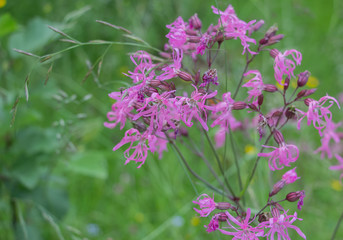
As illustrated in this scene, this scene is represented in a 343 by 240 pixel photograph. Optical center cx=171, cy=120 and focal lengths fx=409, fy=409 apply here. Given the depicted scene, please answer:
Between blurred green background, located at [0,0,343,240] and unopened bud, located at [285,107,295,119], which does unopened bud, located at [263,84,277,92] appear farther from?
blurred green background, located at [0,0,343,240]

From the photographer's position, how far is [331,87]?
3543 millimetres

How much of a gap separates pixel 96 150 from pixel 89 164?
0.93 m

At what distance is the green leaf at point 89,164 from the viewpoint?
6.36 feet

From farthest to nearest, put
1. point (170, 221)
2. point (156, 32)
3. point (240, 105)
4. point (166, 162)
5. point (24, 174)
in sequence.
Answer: point (156, 32), point (166, 162), point (170, 221), point (24, 174), point (240, 105)

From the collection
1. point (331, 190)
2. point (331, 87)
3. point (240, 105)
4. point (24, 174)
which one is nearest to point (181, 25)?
point (240, 105)

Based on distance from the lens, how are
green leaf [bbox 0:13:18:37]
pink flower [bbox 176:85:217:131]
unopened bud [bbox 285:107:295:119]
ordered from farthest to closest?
green leaf [bbox 0:13:18:37], unopened bud [bbox 285:107:295:119], pink flower [bbox 176:85:217:131]

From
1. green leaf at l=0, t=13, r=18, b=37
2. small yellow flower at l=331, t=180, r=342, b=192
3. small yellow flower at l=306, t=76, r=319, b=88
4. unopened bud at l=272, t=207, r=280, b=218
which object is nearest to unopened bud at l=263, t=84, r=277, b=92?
unopened bud at l=272, t=207, r=280, b=218

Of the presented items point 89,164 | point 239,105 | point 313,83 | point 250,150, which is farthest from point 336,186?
point 239,105

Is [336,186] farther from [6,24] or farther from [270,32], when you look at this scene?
[6,24]

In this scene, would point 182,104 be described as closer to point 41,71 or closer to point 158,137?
point 158,137

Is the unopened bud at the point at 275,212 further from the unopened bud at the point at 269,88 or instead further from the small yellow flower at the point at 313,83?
the small yellow flower at the point at 313,83

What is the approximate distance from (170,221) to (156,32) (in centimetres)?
242

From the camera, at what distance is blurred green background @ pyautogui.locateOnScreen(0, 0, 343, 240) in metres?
1.87

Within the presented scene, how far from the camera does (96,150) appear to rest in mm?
2926
